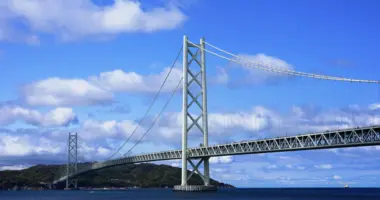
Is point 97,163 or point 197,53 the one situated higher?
point 197,53

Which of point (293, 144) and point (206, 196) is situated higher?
point (293, 144)

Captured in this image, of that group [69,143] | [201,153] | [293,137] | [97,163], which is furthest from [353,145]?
[69,143]

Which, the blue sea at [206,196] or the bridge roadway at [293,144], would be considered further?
the blue sea at [206,196]

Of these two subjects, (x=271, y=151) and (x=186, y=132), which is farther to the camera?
(x=186, y=132)

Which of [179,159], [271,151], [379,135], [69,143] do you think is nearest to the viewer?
[379,135]

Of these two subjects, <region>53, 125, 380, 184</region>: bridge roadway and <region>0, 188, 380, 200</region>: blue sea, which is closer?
<region>53, 125, 380, 184</region>: bridge roadway

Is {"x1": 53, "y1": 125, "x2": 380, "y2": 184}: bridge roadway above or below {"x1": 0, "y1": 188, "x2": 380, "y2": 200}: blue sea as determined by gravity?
above

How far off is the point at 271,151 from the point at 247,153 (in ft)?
20.6

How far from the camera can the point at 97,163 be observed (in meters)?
143

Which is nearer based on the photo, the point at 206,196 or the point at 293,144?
the point at 293,144

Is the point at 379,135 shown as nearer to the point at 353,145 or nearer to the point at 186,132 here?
the point at 353,145

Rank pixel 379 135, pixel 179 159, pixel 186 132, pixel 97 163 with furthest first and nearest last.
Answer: pixel 97 163
pixel 179 159
pixel 186 132
pixel 379 135

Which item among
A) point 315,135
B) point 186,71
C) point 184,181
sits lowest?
point 184,181

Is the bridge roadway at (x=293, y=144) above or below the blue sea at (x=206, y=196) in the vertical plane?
above
